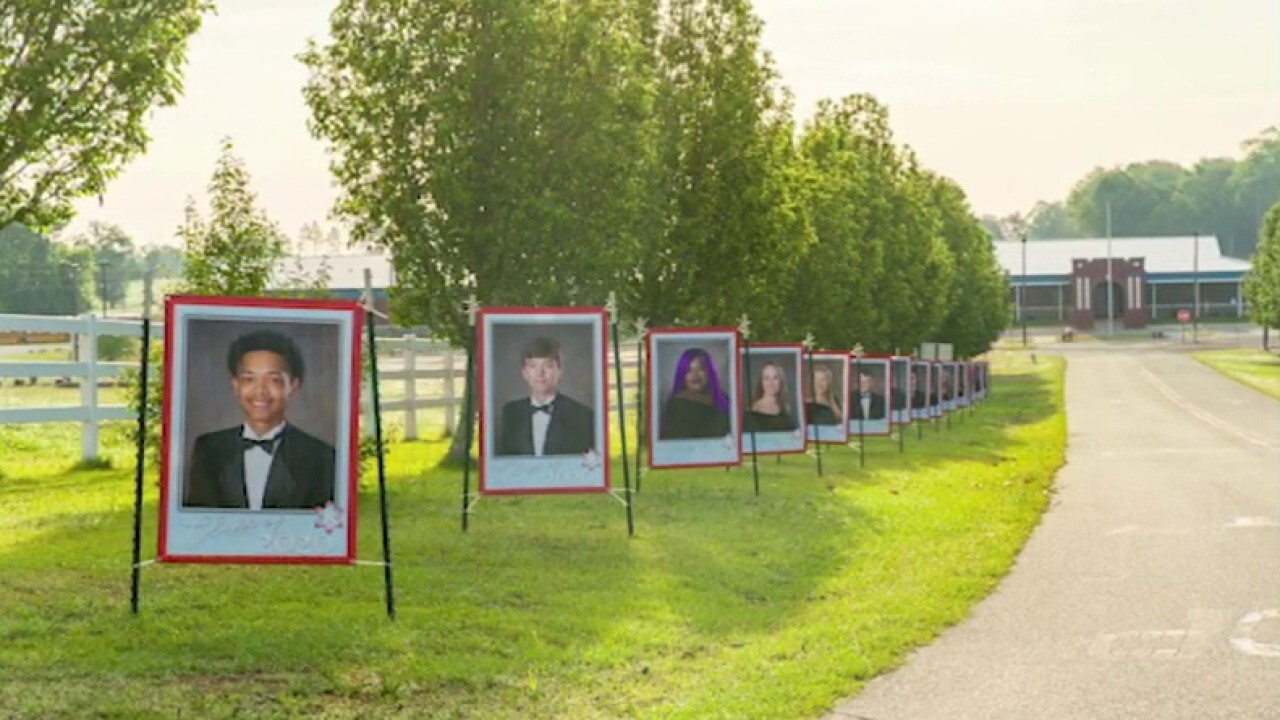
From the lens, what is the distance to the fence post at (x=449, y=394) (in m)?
32.8

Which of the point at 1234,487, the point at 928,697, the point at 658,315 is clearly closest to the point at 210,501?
the point at 928,697

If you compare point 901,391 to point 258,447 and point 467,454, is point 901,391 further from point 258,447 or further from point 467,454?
point 258,447

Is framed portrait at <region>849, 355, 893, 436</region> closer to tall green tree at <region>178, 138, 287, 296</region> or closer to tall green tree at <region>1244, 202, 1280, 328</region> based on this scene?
tall green tree at <region>178, 138, 287, 296</region>

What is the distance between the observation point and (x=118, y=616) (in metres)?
12.5

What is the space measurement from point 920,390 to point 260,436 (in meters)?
33.4

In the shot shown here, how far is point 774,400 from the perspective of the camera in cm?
2625

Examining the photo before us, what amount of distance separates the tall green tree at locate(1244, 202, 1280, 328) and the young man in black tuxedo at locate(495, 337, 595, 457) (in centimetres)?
9363

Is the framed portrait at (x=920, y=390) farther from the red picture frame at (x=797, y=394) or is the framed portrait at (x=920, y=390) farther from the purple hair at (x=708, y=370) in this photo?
the purple hair at (x=708, y=370)

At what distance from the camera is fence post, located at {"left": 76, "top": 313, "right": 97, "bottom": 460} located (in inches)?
909

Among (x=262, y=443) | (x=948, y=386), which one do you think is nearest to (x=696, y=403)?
(x=262, y=443)

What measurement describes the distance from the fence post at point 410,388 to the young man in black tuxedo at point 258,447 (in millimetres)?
18733

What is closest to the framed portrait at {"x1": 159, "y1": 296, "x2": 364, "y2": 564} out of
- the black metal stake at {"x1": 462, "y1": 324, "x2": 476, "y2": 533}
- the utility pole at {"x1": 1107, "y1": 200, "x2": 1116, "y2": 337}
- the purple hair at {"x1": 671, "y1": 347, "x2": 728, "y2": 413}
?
the black metal stake at {"x1": 462, "y1": 324, "x2": 476, "y2": 533}

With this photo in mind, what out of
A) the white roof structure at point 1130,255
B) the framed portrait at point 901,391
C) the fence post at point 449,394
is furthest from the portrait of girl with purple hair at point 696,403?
the white roof structure at point 1130,255

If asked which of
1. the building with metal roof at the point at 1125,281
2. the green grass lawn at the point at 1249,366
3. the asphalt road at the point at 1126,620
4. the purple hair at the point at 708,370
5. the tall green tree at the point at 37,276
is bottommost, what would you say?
the asphalt road at the point at 1126,620
